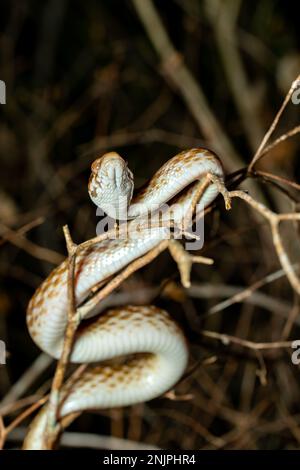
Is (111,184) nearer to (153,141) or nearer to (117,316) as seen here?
(117,316)

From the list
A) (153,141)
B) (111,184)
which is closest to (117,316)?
(111,184)

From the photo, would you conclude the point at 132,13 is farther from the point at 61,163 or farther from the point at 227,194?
the point at 227,194

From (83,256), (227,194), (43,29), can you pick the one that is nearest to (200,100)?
(43,29)

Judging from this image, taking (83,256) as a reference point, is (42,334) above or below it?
below

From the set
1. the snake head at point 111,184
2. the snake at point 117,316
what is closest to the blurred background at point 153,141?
the snake at point 117,316

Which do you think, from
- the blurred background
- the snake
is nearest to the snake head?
the snake

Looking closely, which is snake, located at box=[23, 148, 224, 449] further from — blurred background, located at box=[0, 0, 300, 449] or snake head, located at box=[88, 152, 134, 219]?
blurred background, located at box=[0, 0, 300, 449]

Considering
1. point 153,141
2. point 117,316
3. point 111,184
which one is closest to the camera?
point 111,184
